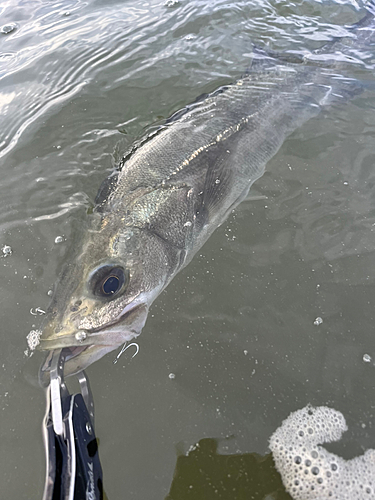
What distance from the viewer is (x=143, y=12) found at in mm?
5934

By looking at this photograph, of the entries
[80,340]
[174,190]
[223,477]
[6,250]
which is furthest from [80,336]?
[174,190]

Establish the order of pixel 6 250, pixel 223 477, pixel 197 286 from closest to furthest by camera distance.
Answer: pixel 223 477 < pixel 197 286 < pixel 6 250

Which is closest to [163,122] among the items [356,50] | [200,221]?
[200,221]

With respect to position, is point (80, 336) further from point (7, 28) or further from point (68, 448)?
point (7, 28)

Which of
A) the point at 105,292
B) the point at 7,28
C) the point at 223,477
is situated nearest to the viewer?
the point at 223,477

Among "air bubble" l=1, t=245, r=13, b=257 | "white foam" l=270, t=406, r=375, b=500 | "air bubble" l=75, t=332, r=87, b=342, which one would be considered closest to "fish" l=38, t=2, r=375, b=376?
"air bubble" l=75, t=332, r=87, b=342

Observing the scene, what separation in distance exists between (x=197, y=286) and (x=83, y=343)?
3.48ft

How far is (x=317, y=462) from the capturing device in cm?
204

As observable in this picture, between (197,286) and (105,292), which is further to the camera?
(197,286)

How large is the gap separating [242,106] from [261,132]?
0.41 meters

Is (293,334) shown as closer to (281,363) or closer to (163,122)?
(281,363)

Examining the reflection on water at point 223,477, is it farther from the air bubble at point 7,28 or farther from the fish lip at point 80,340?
the air bubble at point 7,28

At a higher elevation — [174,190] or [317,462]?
[174,190]

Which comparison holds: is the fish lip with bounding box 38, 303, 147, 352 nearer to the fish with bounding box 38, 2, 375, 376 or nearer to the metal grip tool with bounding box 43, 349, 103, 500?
the fish with bounding box 38, 2, 375, 376
